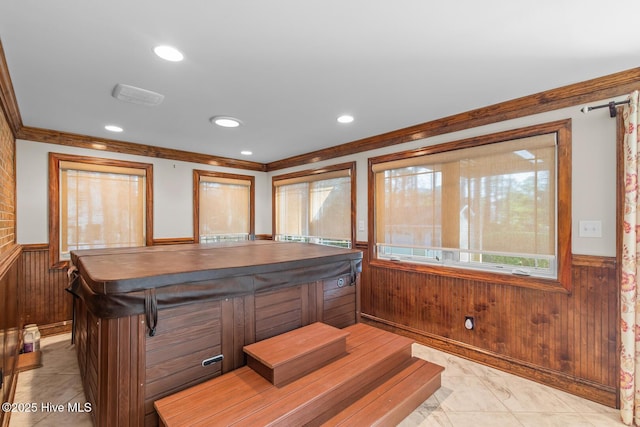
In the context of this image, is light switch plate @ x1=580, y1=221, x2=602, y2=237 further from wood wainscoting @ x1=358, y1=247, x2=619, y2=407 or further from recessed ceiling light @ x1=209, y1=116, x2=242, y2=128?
recessed ceiling light @ x1=209, y1=116, x2=242, y2=128

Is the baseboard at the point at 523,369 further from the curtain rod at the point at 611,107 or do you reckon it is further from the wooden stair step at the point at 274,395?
the curtain rod at the point at 611,107

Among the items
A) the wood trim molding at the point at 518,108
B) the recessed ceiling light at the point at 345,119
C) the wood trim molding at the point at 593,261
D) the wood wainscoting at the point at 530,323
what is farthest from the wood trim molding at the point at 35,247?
the wood trim molding at the point at 593,261

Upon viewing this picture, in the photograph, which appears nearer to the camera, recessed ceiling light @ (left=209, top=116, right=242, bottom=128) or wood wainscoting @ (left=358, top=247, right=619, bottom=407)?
wood wainscoting @ (left=358, top=247, right=619, bottom=407)

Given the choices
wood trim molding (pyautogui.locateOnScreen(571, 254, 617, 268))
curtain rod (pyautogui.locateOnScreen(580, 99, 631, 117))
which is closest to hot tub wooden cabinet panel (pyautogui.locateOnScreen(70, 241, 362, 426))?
wood trim molding (pyautogui.locateOnScreen(571, 254, 617, 268))

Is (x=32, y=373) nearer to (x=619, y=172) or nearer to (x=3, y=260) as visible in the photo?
(x=3, y=260)

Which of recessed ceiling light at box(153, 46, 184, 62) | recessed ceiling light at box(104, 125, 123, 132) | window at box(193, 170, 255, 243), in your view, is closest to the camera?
recessed ceiling light at box(153, 46, 184, 62)

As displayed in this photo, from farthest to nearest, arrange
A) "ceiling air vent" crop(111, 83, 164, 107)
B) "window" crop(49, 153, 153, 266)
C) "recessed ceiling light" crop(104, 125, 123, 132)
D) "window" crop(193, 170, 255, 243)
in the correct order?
"window" crop(193, 170, 255, 243), "window" crop(49, 153, 153, 266), "recessed ceiling light" crop(104, 125, 123, 132), "ceiling air vent" crop(111, 83, 164, 107)

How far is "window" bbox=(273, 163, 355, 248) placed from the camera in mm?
4100

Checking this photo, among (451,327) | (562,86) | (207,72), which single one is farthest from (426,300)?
(207,72)

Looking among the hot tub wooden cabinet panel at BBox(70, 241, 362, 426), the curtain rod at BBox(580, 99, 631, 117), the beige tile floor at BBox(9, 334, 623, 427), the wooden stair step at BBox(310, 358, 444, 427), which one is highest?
the curtain rod at BBox(580, 99, 631, 117)

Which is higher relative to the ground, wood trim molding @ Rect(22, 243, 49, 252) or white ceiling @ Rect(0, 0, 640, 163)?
white ceiling @ Rect(0, 0, 640, 163)

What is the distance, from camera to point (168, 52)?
5.84 feet

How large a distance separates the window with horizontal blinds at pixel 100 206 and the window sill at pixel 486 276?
3383 mm

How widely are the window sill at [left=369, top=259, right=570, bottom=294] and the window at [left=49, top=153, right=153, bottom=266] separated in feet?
11.0
